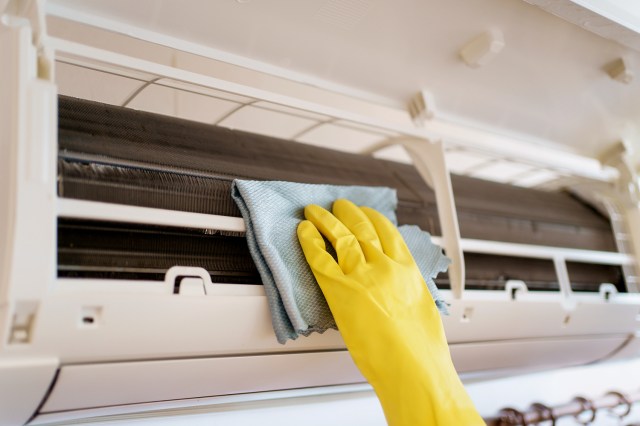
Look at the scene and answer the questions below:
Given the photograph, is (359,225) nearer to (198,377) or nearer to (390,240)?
(390,240)

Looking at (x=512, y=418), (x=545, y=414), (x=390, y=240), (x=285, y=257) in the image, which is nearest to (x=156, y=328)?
(x=285, y=257)

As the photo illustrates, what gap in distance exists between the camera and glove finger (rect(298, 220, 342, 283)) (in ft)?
3.34

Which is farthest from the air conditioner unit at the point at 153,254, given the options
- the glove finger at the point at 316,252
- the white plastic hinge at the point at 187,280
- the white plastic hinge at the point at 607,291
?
the white plastic hinge at the point at 607,291

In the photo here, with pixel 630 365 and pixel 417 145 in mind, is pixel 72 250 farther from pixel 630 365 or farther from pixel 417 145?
pixel 630 365

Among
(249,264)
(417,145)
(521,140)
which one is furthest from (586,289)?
(249,264)

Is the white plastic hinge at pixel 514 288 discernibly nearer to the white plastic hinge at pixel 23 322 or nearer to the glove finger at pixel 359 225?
the glove finger at pixel 359 225

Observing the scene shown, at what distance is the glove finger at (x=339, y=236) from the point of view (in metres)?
1.04

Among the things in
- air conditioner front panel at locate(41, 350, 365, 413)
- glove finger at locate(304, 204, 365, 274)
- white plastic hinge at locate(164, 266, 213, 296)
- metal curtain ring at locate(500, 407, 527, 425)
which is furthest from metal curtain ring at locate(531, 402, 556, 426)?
white plastic hinge at locate(164, 266, 213, 296)

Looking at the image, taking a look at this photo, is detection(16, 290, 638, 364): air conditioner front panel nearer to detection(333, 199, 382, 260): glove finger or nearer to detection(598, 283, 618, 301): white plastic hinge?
detection(333, 199, 382, 260): glove finger

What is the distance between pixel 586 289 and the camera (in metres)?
1.74

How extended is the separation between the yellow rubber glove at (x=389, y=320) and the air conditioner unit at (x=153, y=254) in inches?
6.2

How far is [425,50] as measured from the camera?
1365mm

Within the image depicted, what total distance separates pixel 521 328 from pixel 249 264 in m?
0.84

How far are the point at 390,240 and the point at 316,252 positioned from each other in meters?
0.17
